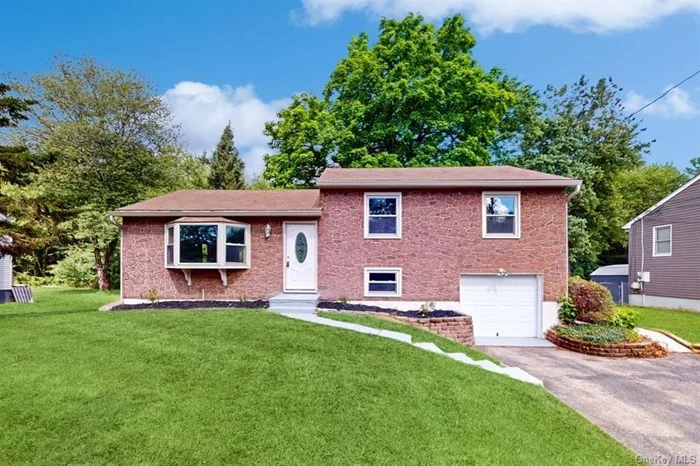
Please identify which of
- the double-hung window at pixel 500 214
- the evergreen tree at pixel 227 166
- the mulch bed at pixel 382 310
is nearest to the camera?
the mulch bed at pixel 382 310

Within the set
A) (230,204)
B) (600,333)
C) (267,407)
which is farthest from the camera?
(230,204)

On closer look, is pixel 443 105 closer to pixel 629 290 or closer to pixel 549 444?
pixel 629 290

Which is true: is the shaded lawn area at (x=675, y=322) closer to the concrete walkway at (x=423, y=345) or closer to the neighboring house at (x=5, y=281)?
the concrete walkway at (x=423, y=345)

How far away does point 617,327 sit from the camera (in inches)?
379

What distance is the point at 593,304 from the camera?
10305 millimetres

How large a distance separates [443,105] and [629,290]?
12816 millimetres

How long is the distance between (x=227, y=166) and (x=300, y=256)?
17660mm

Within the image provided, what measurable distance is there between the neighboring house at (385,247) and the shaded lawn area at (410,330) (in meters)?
2.13

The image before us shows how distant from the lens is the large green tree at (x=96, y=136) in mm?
18641

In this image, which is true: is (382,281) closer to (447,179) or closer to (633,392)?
(447,179)

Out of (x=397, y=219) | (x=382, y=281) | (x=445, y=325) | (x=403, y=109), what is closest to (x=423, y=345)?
(x=445, y=325)

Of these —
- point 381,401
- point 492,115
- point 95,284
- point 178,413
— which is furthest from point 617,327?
point 95,284

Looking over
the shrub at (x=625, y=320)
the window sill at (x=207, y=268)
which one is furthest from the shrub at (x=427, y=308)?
the window sill at (x=207, y=268)

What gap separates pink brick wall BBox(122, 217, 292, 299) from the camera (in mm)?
11117
